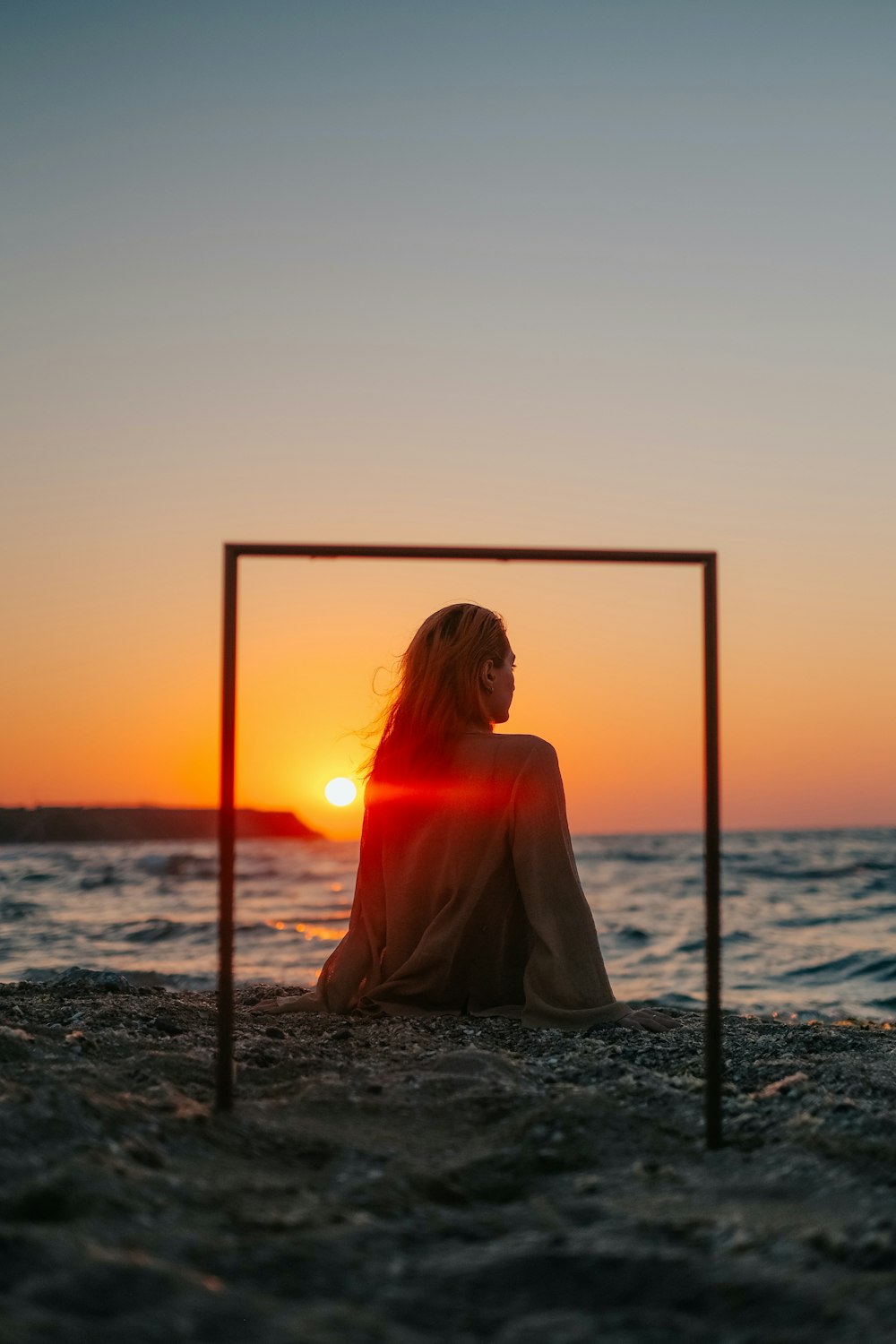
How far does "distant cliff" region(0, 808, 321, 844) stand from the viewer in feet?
180

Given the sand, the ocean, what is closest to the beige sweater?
the sand

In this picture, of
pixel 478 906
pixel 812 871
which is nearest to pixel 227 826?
pixel 478 906

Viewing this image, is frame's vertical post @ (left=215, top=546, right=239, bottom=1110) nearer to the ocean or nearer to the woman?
the woman

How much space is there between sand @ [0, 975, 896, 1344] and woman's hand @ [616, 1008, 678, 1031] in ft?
2.13

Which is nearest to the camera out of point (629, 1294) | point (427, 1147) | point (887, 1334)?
point (887, 1334)

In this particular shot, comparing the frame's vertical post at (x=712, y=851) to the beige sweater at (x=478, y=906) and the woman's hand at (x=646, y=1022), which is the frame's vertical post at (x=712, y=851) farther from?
the beige sweater at (x=478, y=906)

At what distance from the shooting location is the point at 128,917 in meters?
15.0

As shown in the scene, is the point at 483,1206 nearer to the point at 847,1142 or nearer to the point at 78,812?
the point at 847,1142

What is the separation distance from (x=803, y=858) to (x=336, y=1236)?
34919mm

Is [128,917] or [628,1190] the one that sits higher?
[628,1190]

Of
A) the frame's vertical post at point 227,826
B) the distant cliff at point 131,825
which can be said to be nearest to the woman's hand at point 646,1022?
the frame's vertical post at point 227,826

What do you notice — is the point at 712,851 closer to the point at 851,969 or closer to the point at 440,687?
the point at 440,687

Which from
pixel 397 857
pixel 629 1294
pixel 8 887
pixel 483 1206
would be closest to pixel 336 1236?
pixel 483 1206

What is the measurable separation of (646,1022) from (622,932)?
10.1m
